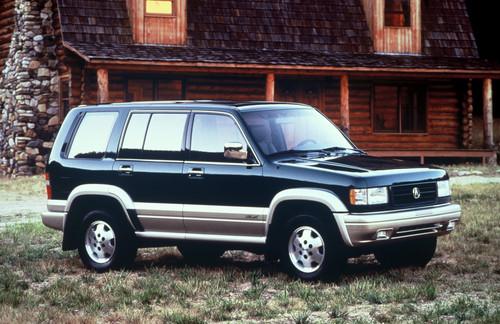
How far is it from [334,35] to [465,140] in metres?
5.75

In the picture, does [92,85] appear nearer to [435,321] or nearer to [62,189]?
[62,189]

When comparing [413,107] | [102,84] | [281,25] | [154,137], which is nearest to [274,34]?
[281,25]

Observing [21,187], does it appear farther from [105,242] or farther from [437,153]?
[105,242]

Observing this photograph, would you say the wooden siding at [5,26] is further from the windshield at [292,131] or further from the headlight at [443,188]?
the headlight at [443,188]

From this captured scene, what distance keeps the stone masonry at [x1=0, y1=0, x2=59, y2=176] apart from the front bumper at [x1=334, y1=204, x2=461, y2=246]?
20811mm

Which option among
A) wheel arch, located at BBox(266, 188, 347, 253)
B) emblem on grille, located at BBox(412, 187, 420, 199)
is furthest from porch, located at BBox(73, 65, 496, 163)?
wheel arch, located at BBox(266, 188, 347, 253)

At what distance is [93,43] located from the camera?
27594mm

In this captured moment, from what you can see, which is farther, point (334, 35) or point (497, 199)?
point (334, 35)

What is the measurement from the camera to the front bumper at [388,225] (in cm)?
961

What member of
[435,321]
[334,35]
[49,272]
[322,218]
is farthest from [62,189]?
[334,35]

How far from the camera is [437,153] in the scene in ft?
102

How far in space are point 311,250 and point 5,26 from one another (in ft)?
80.9

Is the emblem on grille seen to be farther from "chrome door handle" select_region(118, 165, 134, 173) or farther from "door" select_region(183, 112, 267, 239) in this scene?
"chrome door handle" select_region(118, 165, 134, 173)

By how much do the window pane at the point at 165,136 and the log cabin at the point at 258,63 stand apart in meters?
15.2
